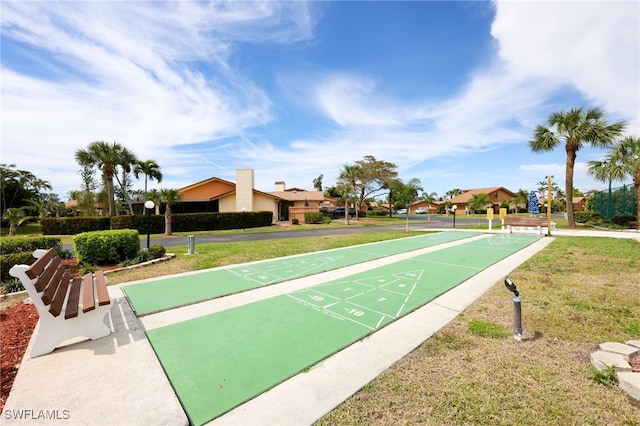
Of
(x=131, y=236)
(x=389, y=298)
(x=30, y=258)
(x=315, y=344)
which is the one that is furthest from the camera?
(x=131, y=236)

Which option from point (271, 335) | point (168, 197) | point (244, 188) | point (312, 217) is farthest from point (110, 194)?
point (271, 335)

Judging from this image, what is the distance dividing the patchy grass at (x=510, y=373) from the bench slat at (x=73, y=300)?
139 inches

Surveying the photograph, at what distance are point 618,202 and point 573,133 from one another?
314 inches

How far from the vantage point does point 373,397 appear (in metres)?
2.79

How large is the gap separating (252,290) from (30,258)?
20.2ft

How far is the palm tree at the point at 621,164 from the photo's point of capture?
62.8ft

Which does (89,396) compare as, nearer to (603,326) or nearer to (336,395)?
(336,395)

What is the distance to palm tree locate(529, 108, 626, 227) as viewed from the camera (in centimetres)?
2042

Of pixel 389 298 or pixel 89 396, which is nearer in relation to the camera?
pixel 89 396

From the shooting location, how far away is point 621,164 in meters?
20.4

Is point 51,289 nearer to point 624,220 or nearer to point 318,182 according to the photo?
point 624,220

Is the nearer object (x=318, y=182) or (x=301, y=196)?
(x=301, y=196)

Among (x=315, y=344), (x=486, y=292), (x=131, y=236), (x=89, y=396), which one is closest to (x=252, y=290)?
(x=315, y=344)

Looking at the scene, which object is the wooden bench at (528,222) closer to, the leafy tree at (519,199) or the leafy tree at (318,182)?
the leafy tree at (519,199)
